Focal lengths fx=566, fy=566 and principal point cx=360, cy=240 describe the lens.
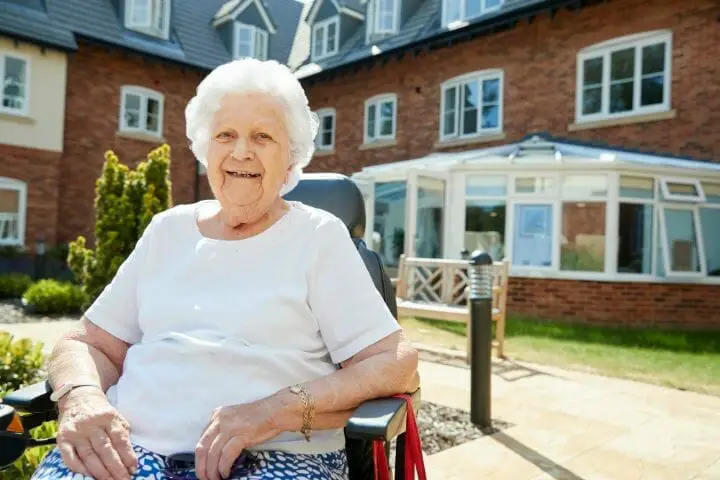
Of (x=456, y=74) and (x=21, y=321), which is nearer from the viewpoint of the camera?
(x=21, y=321)

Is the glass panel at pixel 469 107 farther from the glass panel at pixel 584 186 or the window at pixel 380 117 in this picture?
the glass panel at pixel 584 186

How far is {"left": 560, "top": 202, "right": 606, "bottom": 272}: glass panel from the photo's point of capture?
9961mm

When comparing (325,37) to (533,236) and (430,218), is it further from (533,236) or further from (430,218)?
(533,236)

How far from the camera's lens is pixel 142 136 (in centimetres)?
1548

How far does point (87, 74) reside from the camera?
47.6 ft

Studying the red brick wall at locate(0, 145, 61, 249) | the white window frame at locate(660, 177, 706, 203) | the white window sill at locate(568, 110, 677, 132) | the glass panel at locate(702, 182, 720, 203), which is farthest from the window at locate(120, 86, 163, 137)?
the glass panel at locate(702, 182, 720, 203)

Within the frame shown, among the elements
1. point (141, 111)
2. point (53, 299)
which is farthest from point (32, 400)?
point (141, 111)

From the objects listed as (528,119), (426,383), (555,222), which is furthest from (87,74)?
(426,383)

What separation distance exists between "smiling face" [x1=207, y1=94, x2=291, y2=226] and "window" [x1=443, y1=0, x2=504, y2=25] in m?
Result: 12.3

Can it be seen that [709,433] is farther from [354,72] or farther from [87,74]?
[87,74]

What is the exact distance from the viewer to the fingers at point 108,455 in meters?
1.47

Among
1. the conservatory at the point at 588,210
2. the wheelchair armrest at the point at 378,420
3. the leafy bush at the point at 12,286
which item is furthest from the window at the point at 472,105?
the wheelchair armrest at the point at 378,420

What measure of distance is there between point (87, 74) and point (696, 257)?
14448 millimetres

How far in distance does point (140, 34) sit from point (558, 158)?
12.1 metres
